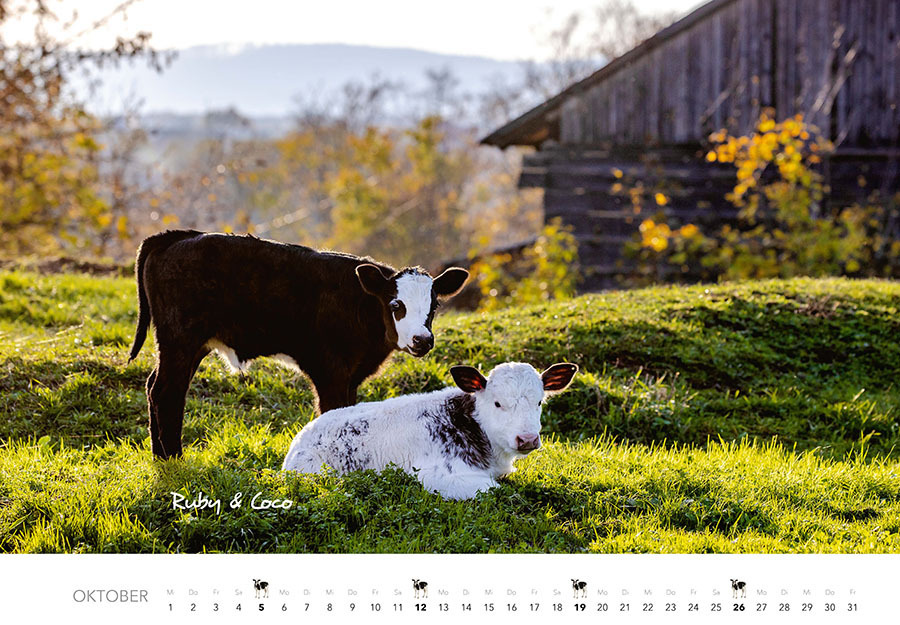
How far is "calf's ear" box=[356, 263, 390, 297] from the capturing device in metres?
5.13

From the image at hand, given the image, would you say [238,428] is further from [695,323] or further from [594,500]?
[695,323]

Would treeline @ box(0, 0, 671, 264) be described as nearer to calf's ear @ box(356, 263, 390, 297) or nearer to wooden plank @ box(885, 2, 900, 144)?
calf's ear @ box(356, 263, 390, 297)

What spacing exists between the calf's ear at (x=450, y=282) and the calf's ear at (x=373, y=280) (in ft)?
1.16

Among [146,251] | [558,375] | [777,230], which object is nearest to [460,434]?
[558,375]

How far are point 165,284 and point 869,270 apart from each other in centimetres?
1190

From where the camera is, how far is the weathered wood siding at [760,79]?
48.9 ft

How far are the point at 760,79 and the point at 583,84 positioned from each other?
2.98 meters

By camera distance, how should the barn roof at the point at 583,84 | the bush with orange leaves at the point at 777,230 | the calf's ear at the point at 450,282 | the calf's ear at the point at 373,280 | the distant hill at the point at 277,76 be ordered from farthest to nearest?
the distant hill at the point at 277,76, the barn roof at the point at 583,84, the bush with orange leaves at the point at 777,230, the calf's ear at the point at 450,282, the calf's ear at the point at 373,280

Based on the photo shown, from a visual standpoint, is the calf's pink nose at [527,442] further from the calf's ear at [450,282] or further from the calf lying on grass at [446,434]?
the calf's ear at [450,282]

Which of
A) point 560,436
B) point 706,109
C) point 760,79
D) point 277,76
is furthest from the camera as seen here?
point 277,76

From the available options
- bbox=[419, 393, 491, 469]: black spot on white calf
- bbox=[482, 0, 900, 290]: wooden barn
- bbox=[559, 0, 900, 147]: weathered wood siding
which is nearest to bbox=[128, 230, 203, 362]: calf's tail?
bbox=[419, 393, 491, 469]: black spot on white calf

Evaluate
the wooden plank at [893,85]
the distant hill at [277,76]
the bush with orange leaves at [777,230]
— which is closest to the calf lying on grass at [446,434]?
the bush with orange leaves at [777,230]

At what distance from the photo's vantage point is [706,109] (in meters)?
15.4
